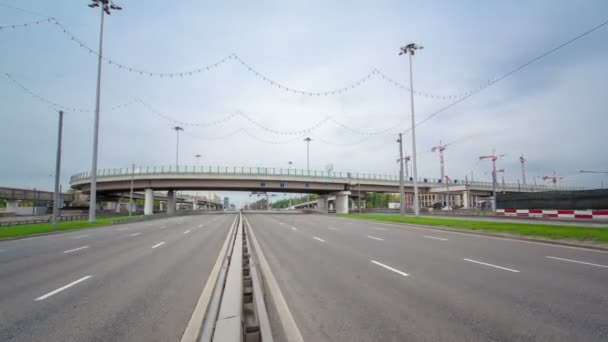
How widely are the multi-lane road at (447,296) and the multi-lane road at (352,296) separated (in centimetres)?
2

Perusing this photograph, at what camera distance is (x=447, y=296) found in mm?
5973

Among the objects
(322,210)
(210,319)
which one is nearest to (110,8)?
(210,319)

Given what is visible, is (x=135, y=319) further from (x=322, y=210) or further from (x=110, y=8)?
(x=322, y=210)

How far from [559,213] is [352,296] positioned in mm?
34185

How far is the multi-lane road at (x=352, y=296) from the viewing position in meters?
4.44

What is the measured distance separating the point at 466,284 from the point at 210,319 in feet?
18.1

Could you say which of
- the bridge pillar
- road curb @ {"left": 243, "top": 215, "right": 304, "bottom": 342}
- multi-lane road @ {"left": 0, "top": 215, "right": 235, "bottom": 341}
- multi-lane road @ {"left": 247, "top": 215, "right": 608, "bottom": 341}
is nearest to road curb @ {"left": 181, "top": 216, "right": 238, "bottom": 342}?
multi-lane road @ {"left": 0, "top": 215, "right": 235, "bottom": 341}

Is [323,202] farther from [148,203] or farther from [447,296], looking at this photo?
[447,296]

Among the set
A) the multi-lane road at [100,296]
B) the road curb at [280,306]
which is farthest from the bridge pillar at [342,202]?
the road curb at [280,306]

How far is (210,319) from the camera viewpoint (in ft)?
14.8

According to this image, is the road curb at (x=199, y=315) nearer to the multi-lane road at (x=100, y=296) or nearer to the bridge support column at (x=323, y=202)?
the multi-lane road at (x=100, y=296)

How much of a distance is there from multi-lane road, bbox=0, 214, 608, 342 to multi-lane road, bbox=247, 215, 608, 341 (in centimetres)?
2

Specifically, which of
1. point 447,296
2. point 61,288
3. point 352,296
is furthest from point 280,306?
point 61,288

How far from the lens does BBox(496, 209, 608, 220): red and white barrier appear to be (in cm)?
2580
